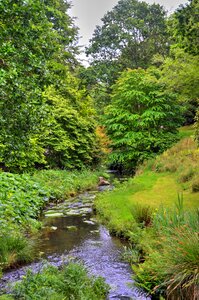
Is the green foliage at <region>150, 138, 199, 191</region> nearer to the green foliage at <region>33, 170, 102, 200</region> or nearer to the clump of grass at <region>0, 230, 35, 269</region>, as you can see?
the green foliage at <region>33, 170, 102, 200</region>

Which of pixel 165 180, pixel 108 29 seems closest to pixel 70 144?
pixel 165 180

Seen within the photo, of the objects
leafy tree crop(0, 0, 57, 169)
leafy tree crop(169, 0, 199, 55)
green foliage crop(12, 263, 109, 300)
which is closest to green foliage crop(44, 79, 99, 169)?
leafy tree crop(169, 0, 199, 55)

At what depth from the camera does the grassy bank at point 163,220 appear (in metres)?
4.31

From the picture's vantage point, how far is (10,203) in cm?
938

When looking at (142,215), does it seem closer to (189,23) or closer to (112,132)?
(189,23)

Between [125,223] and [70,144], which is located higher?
[70,144]

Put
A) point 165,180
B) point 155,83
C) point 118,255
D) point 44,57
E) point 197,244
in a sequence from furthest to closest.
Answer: point 155,83, point 165,180, point 118,255, point 44,57, point 197,244

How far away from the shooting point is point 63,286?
481 cm

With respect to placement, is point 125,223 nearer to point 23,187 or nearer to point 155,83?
point 23,187

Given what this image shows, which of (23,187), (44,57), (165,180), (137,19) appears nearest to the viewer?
(44,57)

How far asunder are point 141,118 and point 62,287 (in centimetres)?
1518

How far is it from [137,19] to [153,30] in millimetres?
2069

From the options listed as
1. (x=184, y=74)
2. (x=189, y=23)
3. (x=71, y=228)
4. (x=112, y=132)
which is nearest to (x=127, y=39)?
(x=112, y=132)

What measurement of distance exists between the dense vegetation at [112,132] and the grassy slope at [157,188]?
0.05m
